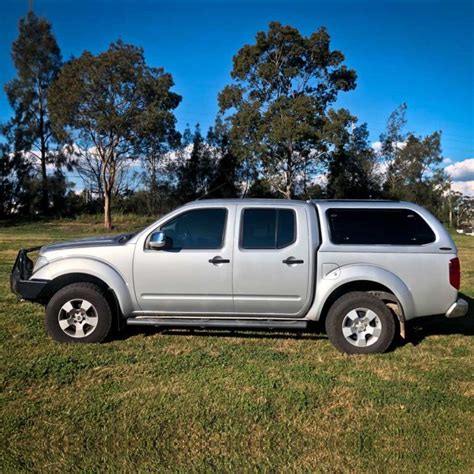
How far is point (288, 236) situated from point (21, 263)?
3294mm

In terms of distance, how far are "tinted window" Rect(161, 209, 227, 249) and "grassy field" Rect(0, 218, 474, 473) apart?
3.91 ft

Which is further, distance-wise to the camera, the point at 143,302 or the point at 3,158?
the point at 3,158

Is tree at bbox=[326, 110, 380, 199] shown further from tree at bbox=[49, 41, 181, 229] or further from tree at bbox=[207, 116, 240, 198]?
tree at bbox=[49, 41, 181, 229]

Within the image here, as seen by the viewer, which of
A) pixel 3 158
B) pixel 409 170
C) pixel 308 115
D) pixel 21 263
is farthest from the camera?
pixel 409 170

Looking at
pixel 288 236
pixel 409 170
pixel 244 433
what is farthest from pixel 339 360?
pixel 409 170

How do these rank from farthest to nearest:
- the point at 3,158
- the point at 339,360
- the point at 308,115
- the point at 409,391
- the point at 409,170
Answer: the point at 409,170, the point at 3,158, the point at 308,115, the point at 339,360, the point at 409,391

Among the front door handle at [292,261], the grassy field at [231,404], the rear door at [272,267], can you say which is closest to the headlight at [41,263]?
the grassy field at [231,404]

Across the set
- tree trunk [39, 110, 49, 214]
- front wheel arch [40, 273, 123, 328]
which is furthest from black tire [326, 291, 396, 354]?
tree trunk [39, 110, 49, 214]

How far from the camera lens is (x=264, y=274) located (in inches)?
209

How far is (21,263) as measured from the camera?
19.1ft

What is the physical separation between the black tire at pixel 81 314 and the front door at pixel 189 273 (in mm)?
441

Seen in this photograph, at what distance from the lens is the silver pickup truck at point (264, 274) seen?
524cm

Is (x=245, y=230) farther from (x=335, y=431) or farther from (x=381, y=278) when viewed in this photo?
(x=335, y=431)

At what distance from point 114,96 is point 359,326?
1078 inches
